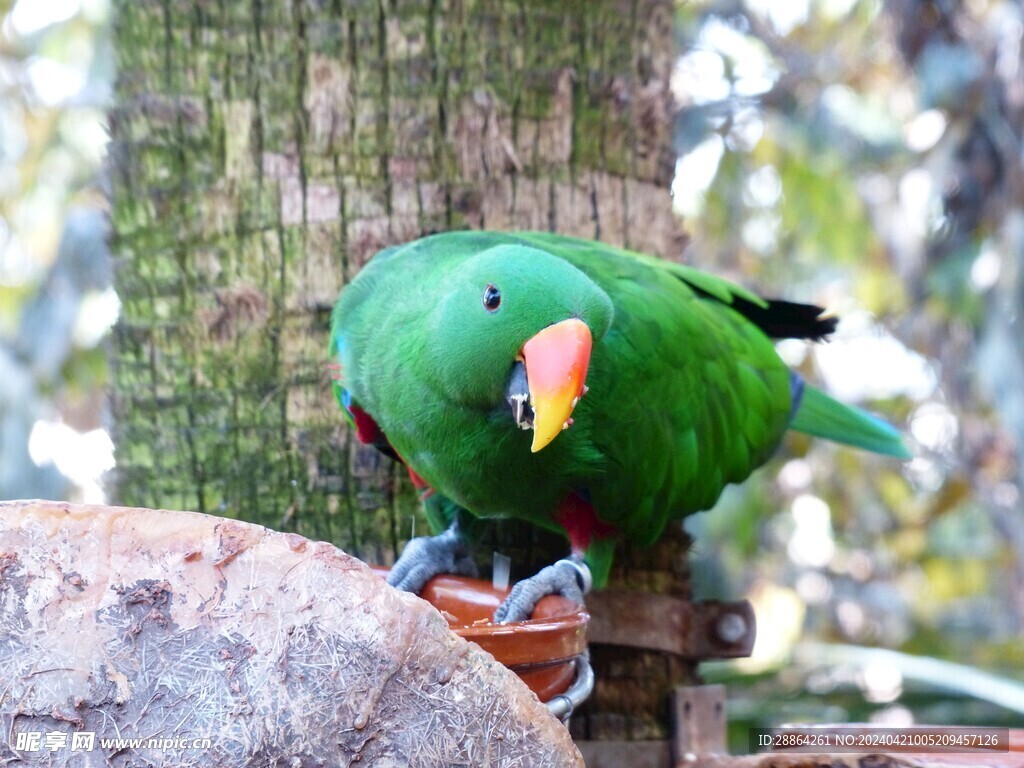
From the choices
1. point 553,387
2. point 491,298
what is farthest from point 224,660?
point 491,298

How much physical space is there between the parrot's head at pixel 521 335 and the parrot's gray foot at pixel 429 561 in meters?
0.66

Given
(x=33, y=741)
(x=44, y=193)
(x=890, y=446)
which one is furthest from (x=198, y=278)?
(x=44, y=193)

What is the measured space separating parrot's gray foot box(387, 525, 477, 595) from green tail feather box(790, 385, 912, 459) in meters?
1.22

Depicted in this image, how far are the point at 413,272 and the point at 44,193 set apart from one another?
6755 millimetres

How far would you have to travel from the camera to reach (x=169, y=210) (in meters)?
3.06

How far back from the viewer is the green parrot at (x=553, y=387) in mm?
2176

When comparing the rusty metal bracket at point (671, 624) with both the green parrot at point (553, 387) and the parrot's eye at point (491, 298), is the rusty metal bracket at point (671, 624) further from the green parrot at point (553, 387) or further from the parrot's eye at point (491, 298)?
the parrot's eye at point (491, 298)

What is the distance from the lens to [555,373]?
6.72 ft

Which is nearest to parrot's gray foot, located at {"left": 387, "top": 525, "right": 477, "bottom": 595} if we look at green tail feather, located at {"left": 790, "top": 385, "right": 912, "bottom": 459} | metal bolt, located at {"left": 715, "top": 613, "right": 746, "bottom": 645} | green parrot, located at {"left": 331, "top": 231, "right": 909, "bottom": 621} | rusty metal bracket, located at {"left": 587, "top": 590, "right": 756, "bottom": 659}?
green parrot, located at {"left": 331, "top": 231, "right": 909, "bottom": 621}

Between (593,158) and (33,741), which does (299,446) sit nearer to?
(593,158)

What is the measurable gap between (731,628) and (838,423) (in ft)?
2.68

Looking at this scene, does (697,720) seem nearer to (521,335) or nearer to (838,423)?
(838,423)

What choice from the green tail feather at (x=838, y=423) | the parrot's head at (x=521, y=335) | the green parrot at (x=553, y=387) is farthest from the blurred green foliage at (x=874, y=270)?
the parrot's head at (x=521, y=335)

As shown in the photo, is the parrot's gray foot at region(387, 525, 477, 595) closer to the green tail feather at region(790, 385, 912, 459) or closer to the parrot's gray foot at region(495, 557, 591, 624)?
the parrot's gray foot at region(495, 557, 591, 624)
